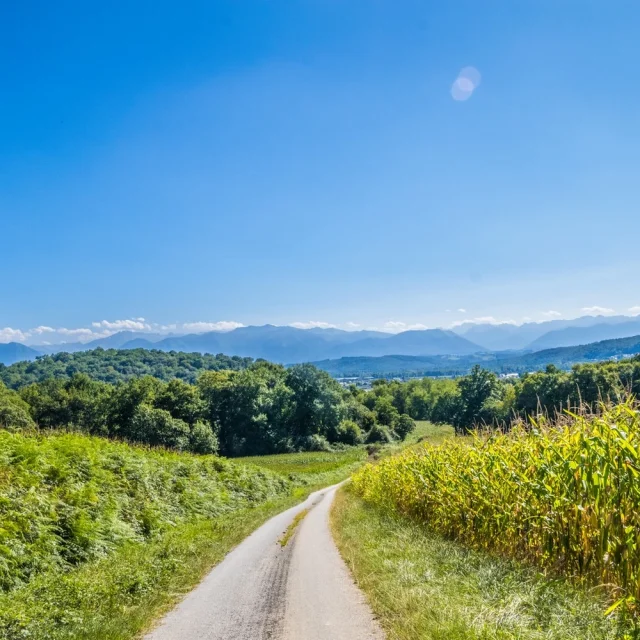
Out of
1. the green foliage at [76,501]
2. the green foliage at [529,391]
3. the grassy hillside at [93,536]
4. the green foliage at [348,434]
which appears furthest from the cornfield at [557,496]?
the green foliage at [348,434]

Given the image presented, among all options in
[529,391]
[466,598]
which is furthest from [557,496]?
[529,391]

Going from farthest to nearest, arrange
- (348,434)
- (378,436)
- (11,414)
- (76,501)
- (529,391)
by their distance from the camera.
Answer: (378,436)
(348,434)
(529,391)
(11,414)
(76,501)

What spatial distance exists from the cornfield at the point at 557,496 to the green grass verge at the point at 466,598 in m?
0.56

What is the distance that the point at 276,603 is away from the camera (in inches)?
336

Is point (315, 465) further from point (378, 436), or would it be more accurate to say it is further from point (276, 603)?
point (276, 603)

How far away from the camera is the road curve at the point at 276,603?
7.02 meters

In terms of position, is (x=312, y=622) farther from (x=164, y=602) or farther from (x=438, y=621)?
(x=164, y=602)

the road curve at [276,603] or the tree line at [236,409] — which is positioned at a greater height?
the road curve at [276,603]

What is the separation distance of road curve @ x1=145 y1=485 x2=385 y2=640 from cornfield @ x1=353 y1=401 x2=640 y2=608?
11.4 ft

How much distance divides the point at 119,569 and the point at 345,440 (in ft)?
301

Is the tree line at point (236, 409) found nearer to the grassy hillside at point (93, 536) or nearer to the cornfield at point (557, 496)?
the grassy hillside at point (93, 536)

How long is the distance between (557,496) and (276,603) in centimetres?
559

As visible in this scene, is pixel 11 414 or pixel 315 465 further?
pixel 315 465

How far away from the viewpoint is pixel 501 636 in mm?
4973
